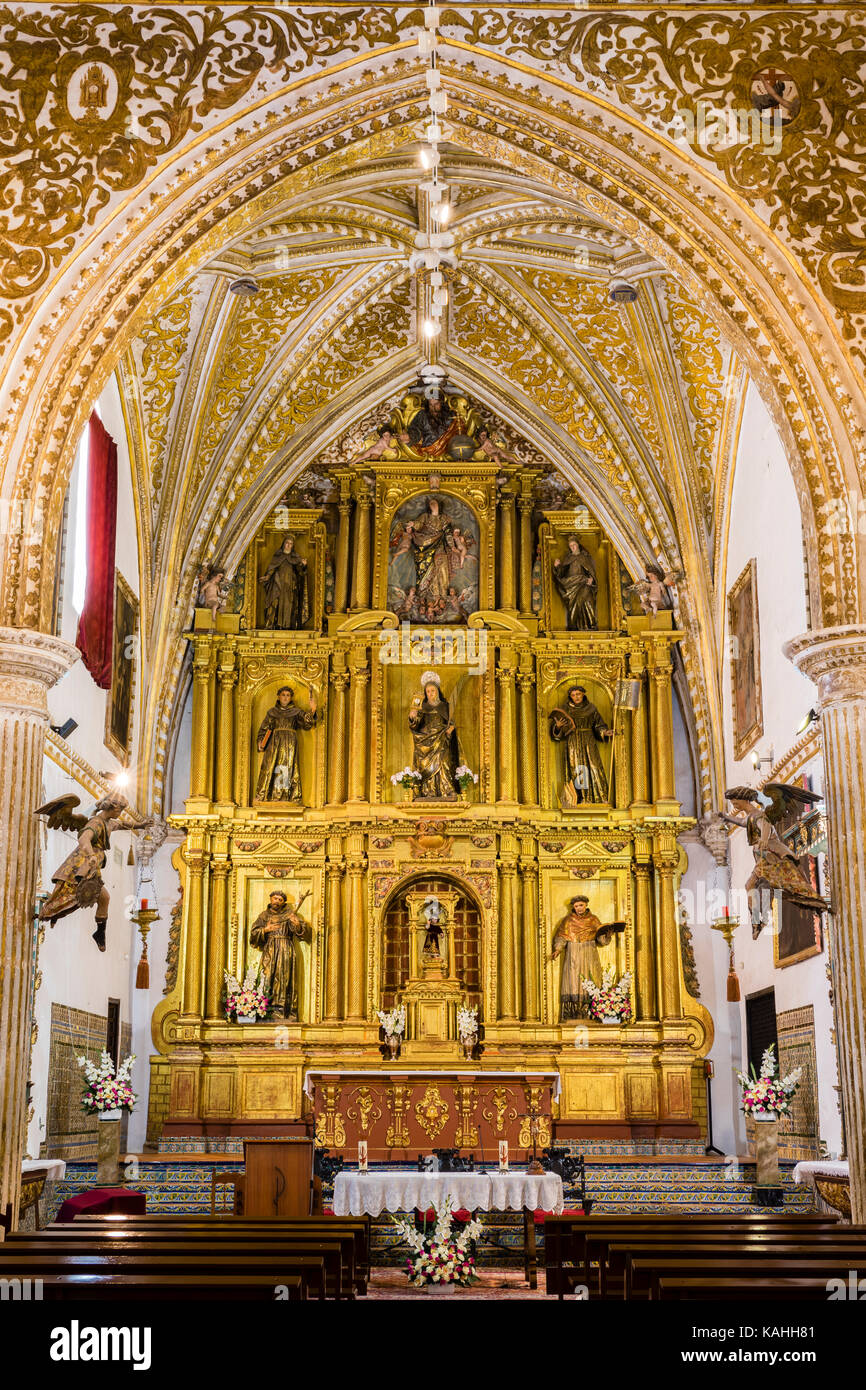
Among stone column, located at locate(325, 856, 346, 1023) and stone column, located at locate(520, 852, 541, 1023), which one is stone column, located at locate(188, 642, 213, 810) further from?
stone column, located at locate(520, 852, 541, 1023)

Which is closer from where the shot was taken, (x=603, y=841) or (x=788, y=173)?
(x=788, y=173)

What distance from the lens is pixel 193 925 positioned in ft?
66.3

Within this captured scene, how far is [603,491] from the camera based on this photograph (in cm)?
2122

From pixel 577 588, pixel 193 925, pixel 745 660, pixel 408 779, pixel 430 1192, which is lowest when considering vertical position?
pixel 430 1192

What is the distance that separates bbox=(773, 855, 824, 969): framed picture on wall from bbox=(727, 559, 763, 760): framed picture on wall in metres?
2.33

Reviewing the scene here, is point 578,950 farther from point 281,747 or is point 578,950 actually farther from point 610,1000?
point 281,747

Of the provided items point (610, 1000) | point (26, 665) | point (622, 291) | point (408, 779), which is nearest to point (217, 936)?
point (408, 779)

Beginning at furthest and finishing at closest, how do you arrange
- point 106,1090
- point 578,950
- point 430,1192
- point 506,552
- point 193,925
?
point 506,552
point 578,950
point 193,925
point 106,1090
point 430,1192

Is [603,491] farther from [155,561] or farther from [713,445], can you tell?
[155,561]

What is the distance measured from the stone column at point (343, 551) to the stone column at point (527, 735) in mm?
2574

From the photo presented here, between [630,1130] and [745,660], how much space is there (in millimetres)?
5916

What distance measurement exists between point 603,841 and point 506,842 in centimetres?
132

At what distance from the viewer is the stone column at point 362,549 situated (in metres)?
21.4
